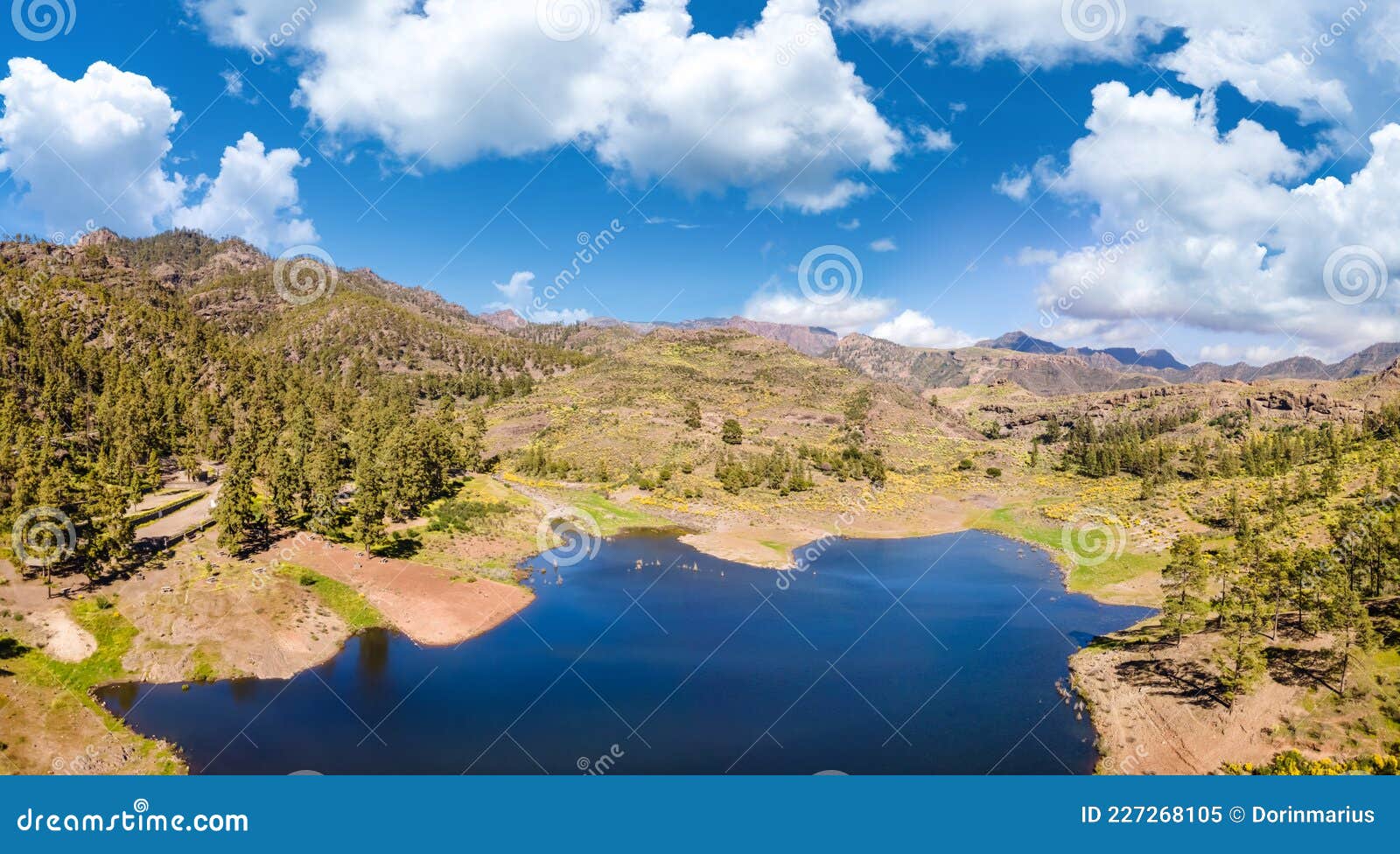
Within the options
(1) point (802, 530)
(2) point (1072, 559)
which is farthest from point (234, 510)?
(2) point (1072, 559)

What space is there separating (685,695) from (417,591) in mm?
26330

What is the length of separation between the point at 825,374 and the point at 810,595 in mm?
138589

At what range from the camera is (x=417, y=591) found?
176 feet

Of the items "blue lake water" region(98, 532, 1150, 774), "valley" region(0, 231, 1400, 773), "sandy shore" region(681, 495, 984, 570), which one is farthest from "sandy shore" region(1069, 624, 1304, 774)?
"sandy shore" region(681, 495, 984, 570)

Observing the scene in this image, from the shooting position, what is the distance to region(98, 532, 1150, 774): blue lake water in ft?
106

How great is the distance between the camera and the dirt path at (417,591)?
161 feet

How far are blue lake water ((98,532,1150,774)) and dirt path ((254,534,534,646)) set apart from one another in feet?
7.06

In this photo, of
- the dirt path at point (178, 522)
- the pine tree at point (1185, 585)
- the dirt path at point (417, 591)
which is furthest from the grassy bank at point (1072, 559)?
the dirt path at point (178, 522)

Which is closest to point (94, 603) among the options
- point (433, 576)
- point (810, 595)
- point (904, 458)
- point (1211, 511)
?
point (433, 576)

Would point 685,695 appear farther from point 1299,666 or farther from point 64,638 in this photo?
point 64,638

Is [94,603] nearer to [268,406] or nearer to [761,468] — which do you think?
[268,406]

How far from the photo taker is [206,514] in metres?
63.2

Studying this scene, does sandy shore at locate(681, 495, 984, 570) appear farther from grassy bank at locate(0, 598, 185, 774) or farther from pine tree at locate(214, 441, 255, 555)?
grassy bank at locate(0, 598, 185, 774)

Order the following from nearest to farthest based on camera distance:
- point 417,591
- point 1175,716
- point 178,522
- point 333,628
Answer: point 1175,716, point 333,628, point 417,591, point 178,522
